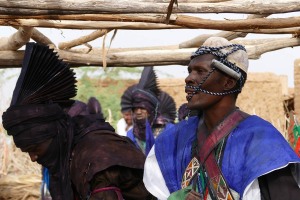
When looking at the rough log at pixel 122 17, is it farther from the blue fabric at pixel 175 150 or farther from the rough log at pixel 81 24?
the blue fabric at pixel 175 150

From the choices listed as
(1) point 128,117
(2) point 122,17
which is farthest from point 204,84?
(1) point 128,117

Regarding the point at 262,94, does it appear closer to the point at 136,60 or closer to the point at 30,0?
the point at 136,60

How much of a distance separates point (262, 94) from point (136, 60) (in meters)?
14.6

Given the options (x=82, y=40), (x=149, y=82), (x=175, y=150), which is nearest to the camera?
(x=175, y=150)

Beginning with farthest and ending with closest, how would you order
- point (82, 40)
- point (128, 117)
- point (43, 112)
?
point (128, 117) → point (82, 40) → point (43, 112)

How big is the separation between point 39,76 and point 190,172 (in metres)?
1.39

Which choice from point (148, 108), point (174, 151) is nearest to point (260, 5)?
point (174, 151)

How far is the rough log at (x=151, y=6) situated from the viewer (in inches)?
178

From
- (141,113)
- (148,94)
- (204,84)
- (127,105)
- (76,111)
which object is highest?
(204,84)

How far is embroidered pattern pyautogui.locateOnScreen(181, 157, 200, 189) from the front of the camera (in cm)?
463

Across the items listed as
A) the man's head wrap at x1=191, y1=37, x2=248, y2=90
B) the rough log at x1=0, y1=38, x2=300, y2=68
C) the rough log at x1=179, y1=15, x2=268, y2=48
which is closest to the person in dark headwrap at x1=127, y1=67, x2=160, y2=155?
the rough log at x1=179, y1=15, x2=268, y2=48

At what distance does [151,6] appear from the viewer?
4.65 m

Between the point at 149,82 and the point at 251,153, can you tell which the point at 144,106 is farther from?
the point at 251,153

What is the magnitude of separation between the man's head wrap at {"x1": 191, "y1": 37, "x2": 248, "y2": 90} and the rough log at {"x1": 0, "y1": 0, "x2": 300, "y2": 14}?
0.26 m
